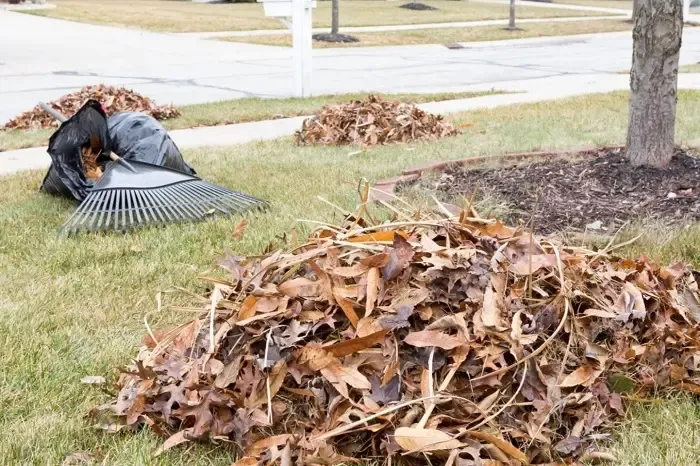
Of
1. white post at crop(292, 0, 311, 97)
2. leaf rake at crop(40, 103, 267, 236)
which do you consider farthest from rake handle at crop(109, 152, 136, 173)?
white post at crop(292, 0, 311, 97)

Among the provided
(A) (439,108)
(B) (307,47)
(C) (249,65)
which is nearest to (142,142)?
(A) (439,108)

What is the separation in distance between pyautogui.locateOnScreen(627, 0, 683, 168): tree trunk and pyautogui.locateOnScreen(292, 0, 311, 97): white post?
255 inches

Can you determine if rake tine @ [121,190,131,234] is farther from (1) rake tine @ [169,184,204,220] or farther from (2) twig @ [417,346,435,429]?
(2) twig @ [417,346,435,429]

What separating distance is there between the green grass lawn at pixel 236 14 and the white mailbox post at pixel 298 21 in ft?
51.0

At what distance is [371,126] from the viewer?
709 centimetres

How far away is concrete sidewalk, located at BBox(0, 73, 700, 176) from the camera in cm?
697

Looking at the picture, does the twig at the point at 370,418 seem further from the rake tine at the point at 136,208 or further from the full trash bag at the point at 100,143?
the full trash bag at the point at 100,143

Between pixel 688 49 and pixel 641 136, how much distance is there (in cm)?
1761

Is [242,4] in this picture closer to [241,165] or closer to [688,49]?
[688,49]

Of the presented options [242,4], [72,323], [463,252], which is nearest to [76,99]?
[72,323]

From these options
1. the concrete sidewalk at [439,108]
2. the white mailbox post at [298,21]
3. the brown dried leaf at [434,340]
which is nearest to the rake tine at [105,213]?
the concrete sidewalk at [439,108]

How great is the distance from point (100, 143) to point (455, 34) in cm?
2144

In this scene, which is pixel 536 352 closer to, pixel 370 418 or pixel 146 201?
pixel 370 418

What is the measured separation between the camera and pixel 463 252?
2422mm
